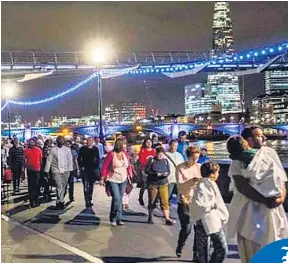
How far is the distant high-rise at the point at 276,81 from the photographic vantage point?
465 cm

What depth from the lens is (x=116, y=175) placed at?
204 inches

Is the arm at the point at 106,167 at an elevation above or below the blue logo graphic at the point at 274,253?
above

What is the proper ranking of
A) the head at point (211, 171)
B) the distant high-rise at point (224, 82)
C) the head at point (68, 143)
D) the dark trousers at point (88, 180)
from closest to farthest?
the head at point (211, 171) → the distant high-rise at point (224, 82) → the head at point (68, 143) → the dark trousers at point (88, 180)

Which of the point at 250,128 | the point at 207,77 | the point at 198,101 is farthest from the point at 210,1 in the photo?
the point at 207,77

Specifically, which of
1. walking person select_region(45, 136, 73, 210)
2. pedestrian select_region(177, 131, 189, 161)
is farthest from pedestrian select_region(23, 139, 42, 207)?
pedestrian select_region(177, 131, 189, 161)

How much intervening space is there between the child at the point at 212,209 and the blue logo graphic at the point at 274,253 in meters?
0.64

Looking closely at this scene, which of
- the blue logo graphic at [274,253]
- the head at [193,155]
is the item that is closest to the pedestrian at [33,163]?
the head at [193,155]

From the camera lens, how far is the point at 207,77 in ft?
17.1

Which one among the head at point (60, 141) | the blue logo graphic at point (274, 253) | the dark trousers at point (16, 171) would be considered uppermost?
the head at point (60, 141)

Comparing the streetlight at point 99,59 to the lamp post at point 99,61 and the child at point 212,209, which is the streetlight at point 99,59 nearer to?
the lamp post at point 99,61

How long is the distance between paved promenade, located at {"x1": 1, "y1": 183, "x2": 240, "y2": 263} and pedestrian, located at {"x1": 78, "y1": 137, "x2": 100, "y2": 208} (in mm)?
207

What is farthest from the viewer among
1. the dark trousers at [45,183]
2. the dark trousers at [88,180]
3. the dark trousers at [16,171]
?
the dark trousers at [16,171]

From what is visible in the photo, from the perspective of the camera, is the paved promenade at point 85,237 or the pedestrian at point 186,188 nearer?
the pedestrian at point 186,188

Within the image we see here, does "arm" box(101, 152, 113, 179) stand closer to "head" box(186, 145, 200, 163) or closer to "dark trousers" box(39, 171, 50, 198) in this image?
"head" box(186, 145, 200, 163)
